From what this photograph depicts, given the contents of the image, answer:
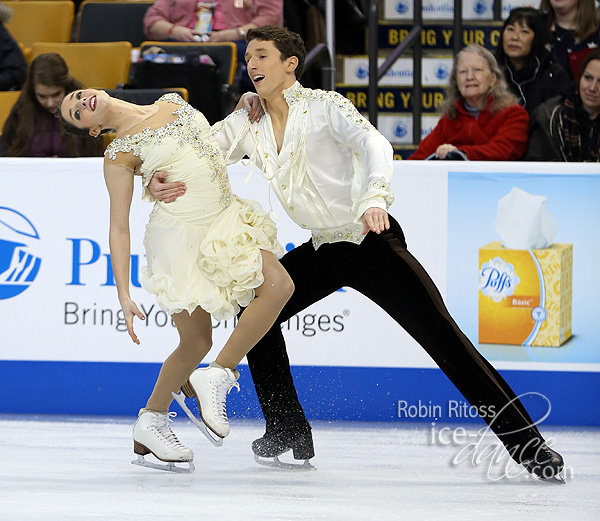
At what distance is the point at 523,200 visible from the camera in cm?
419

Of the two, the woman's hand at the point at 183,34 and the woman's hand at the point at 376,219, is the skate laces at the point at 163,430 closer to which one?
the woman's hand at the point at 376,219

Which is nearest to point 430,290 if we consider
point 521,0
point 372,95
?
point 372,95

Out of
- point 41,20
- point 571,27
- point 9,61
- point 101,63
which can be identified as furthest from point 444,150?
point 41,20

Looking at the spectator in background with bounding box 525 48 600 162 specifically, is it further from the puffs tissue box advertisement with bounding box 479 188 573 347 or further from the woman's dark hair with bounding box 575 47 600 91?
the puffs tissue box advertisement with bounding box 479 188 573 347

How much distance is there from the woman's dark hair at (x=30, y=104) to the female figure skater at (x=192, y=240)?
1.83m

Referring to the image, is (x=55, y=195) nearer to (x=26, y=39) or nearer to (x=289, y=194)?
(x=289, y=194)

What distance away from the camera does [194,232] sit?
320 cm

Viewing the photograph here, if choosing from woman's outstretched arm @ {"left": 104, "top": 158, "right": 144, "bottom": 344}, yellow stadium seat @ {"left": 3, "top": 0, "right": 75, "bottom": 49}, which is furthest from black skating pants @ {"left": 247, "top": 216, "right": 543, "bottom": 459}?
yellow stadium seat @ {"left": 3, "top": 0, "right": 75, "bottom": 49}

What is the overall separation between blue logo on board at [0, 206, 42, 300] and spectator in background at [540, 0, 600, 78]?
2.78 metres

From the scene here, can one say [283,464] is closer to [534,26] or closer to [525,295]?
[525,295]

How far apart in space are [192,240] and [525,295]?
165 cm

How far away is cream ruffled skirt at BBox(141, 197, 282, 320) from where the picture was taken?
3129mm

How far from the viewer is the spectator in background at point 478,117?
4.55 meters

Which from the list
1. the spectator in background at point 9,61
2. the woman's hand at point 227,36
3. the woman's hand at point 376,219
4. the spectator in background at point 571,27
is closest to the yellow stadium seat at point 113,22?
the spectator in background at point 9,61
